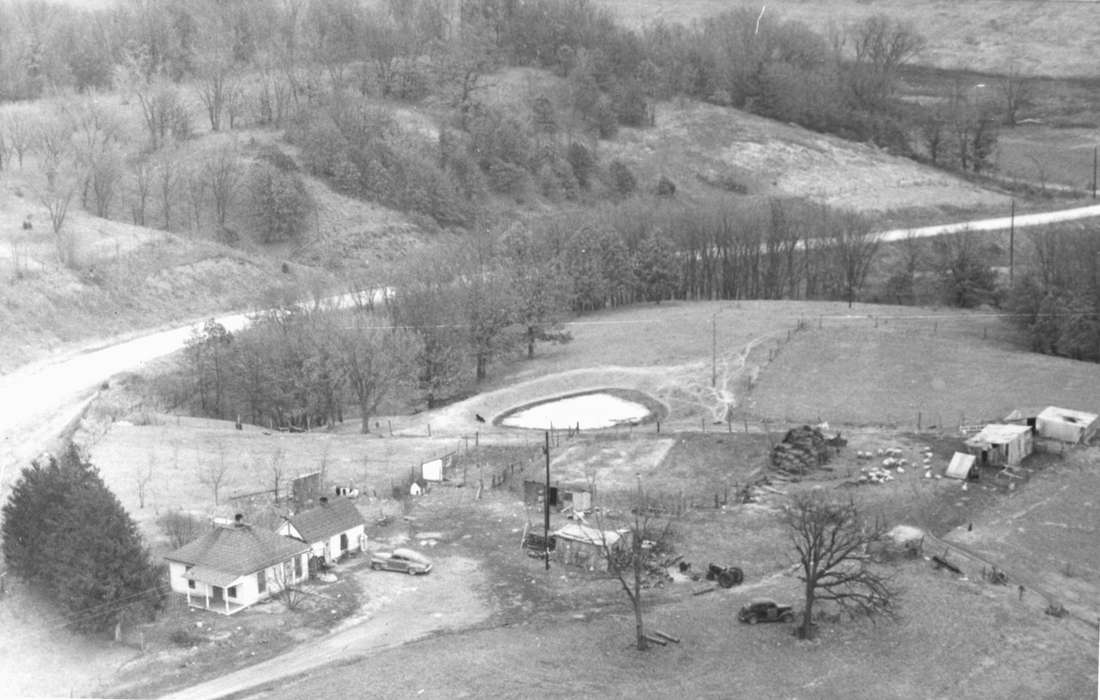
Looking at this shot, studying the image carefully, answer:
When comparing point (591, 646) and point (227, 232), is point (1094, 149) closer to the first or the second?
point (227, 232)

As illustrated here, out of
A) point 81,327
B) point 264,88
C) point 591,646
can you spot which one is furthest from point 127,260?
point 591,646

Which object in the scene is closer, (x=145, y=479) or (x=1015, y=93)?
(x=145, y=479)

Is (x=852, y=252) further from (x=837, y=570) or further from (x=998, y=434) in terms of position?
(x=837, y=570)

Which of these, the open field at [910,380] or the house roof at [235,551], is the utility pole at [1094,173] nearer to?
the open field at [910,380]

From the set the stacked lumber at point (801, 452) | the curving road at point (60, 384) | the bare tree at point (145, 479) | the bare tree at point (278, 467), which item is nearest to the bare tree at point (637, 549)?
the stacked lumber at point (801, 452)

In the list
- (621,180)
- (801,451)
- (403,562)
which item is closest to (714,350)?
(801,451)
